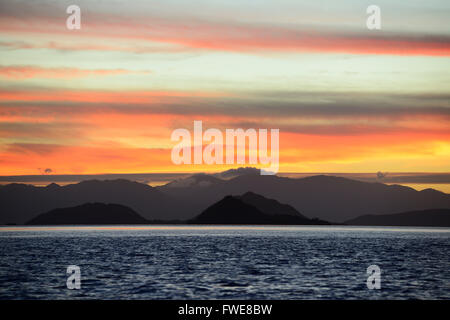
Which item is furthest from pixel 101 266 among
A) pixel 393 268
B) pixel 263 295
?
pixel 393 268

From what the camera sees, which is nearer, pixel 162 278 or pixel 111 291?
pixel 111 291

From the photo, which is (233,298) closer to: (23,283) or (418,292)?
(418,292)

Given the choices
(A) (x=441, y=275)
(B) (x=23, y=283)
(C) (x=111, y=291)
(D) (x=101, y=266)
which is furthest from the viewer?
(D) (x=101, y=266)

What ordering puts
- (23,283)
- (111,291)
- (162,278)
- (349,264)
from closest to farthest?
(111,291), (23,283), (162,278), (349,264)

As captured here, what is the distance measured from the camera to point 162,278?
63.7 metres

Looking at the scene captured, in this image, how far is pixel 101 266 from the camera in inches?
3140

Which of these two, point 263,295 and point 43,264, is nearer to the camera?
point 263,295

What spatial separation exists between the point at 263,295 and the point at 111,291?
46.4ft
